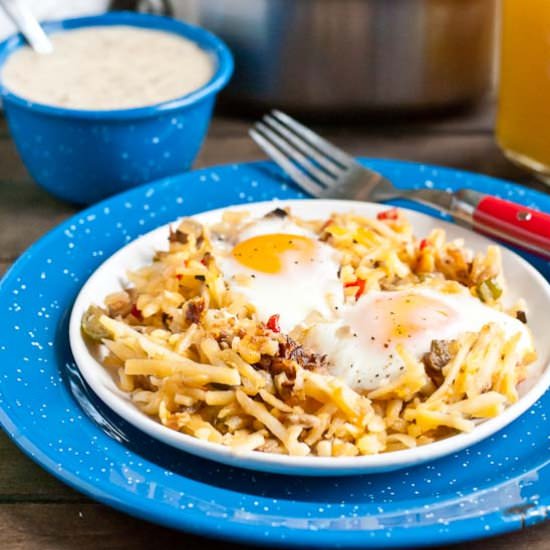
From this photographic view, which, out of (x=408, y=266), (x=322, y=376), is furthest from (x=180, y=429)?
(x=408, y=266)

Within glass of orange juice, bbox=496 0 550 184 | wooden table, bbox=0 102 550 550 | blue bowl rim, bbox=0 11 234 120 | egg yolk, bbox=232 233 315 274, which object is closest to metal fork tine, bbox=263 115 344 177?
blue bowl rim, bbox=0 11 234 120

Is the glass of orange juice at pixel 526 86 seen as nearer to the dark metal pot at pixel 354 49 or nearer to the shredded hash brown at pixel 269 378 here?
the dark metal pot at pixel 354 49

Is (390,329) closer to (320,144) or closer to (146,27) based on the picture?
(320,144)

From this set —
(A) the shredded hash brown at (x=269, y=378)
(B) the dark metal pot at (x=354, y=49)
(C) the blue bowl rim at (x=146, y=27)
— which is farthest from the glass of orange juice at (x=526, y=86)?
(A) the shredded hash brown at (x=269, y=378)

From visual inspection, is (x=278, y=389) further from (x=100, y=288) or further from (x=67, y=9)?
(x=67, y=9)

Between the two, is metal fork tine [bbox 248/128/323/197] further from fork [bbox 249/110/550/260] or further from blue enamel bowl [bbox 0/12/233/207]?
blue enamel bowl [bbox 0/12/233/207]

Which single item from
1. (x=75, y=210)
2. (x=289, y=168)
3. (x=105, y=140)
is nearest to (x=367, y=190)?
(x=289, y=168)
